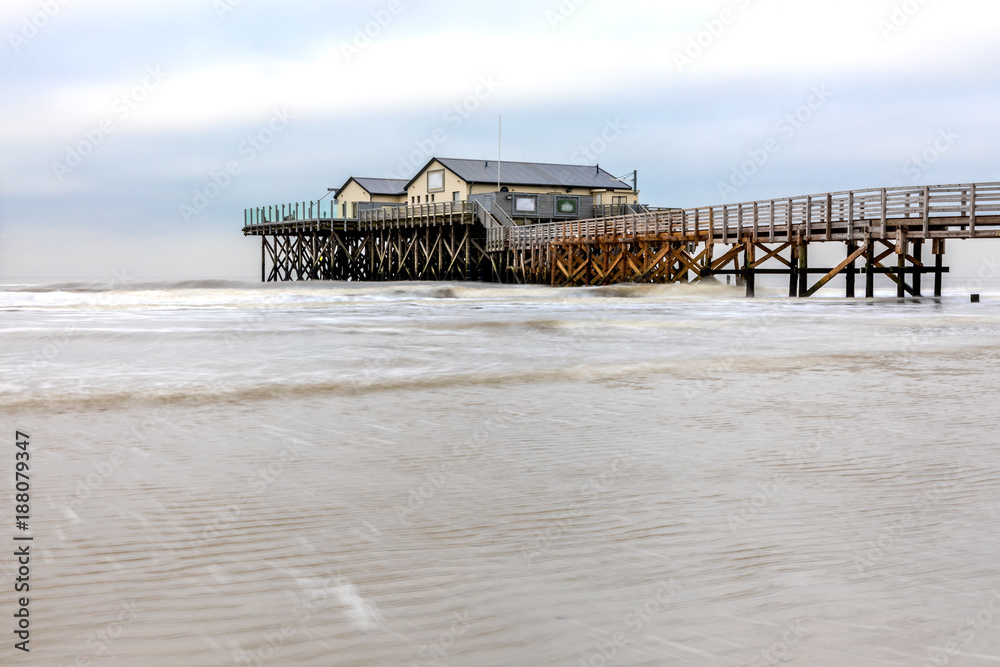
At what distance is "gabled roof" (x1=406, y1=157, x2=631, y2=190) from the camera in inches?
2227

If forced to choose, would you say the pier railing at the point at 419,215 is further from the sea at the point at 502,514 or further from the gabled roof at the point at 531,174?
the sea at the point at 502,514

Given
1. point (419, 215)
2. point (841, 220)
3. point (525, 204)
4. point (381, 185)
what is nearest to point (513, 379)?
point (841, 220)

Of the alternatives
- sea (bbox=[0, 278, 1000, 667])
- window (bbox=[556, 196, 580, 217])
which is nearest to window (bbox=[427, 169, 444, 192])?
window (bbox=[556, 196, 580, 217])

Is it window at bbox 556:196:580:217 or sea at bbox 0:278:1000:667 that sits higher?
window at bbox 556:196:580:217

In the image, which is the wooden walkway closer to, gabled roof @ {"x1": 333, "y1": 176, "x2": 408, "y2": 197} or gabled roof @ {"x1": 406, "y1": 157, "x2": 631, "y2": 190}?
gabled roof @ {"x1": 406, "y1": 157, "x2": 631, "y2": 190}

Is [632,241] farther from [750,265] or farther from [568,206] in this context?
[568,206]

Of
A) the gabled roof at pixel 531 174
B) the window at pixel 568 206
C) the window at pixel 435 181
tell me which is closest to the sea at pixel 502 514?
the window at pixel 568 206

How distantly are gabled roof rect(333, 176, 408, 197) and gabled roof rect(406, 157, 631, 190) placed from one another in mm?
4515

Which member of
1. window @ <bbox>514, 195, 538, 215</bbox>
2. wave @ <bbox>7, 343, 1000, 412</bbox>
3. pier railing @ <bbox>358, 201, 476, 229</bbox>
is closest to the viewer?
wave @ <bbox>7, 343, 1000, 412</bbox>

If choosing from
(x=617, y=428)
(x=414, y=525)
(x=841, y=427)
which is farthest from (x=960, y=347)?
(x=414, y=525)

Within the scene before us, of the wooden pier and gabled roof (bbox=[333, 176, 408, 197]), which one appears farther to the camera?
gabled roof (bbox=[333, 176, 408, 197])

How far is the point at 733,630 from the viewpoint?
123 inches

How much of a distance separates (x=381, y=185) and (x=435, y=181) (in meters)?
9.17

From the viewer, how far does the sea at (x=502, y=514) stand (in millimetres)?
3072
